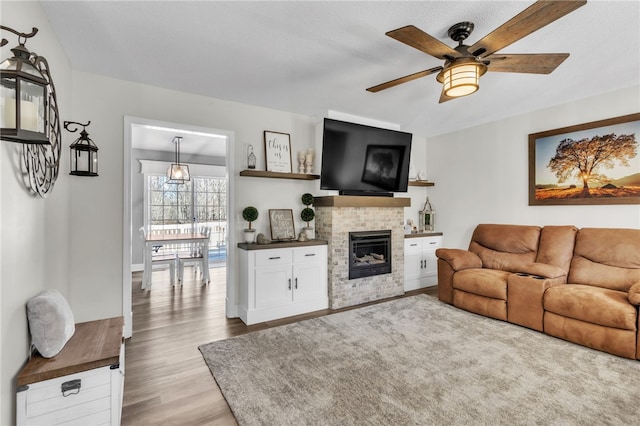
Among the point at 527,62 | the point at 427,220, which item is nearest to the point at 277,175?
the point at 527,62

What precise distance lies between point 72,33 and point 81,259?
6.33 feet

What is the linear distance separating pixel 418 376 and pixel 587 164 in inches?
128

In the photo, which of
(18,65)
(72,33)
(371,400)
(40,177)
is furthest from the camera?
(72,33)

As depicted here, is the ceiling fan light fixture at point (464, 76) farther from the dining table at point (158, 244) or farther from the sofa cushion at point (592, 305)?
the dining table at point (158, 244)

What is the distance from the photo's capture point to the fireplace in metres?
4.16

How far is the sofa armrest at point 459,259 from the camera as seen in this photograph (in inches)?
153

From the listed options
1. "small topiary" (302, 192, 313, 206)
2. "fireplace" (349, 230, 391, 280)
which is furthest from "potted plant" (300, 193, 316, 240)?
"fireplace" (349, 230, 391, 280)

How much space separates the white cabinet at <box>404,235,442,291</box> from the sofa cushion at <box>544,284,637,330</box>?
6.51 ft

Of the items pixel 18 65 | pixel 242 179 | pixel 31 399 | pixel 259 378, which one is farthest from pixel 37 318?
pixel 242 179

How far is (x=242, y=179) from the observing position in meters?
3.79

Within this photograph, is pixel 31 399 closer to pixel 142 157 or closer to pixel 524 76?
pixel 524 76

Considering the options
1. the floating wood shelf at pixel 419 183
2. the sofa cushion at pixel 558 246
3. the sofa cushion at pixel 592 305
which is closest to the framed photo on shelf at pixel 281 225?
the floating wood shelf at pixel 419 183

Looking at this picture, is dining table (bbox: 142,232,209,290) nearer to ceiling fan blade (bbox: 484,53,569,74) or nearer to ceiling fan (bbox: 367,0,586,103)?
ceiling fan (bbox: 367,0,586,103)

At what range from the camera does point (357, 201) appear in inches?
162
